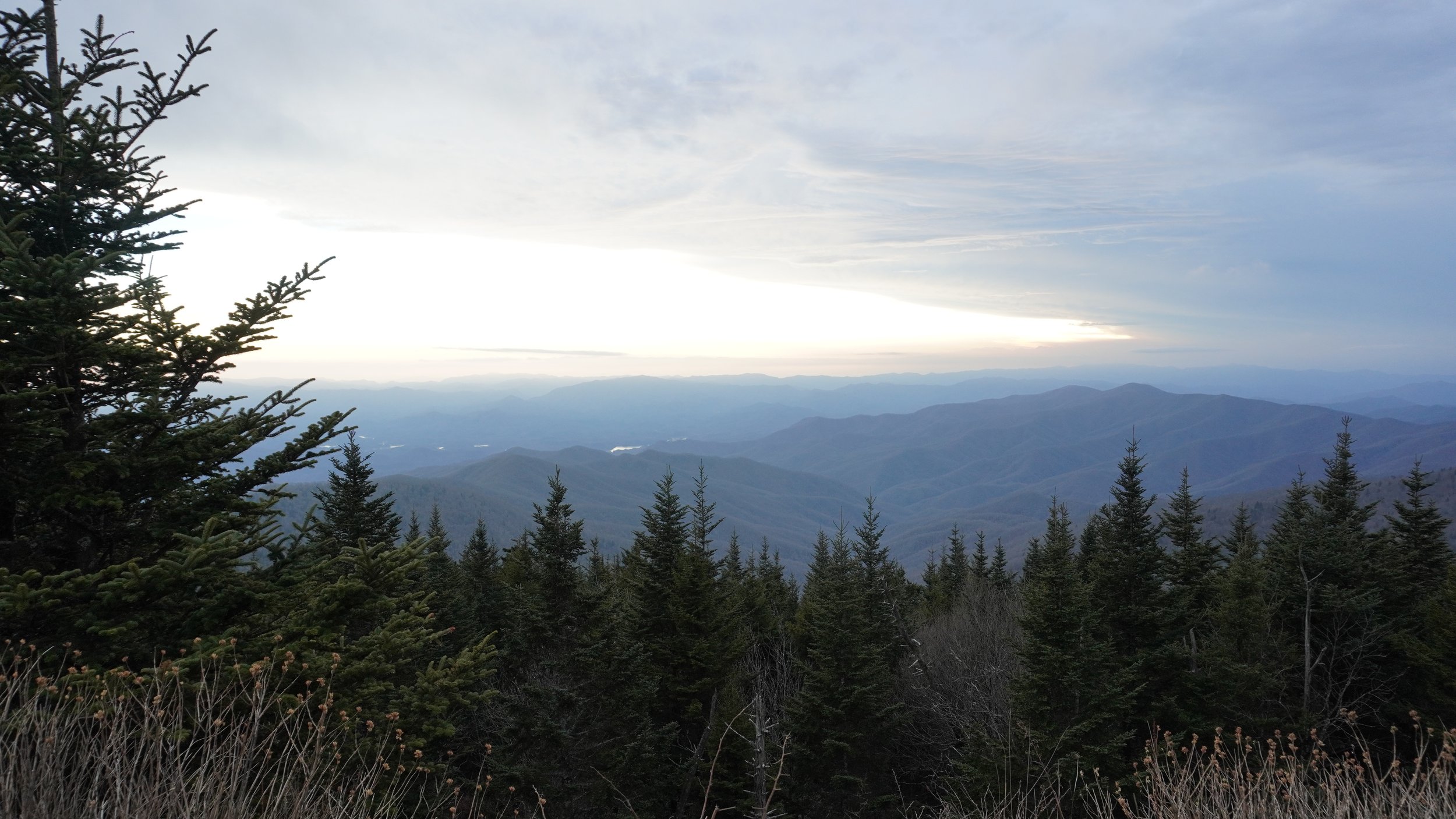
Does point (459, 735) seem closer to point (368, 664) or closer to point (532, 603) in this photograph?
point (532, 603)

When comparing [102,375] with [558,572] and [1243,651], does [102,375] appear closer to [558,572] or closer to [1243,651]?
[558,572]

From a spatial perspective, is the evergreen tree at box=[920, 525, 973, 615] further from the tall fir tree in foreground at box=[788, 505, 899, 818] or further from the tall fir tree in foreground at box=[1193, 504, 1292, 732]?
the tall fir tree in foreground at box=[788, 505, 899, 818]

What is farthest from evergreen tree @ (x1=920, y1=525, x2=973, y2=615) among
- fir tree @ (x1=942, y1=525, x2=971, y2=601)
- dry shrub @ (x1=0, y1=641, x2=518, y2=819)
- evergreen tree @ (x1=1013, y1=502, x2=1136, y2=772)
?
dry shrub @ (x1=0, y1=641, x2=518, y2=819)

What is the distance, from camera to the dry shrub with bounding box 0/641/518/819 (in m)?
3.29

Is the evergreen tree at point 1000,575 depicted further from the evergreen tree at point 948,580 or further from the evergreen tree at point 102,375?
the evergreen tree at point 102,375

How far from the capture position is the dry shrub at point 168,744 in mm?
3287

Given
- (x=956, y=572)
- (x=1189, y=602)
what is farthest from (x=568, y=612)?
(x=956, y=572)

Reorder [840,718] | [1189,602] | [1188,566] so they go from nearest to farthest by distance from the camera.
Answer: [840,718]
[1189,602]
[1188,566]

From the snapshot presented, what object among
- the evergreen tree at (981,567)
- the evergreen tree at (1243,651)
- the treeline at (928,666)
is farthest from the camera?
the evergreen tree at (981,567)

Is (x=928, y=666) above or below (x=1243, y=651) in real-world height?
below

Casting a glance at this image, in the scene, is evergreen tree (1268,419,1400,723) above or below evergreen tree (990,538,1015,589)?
above

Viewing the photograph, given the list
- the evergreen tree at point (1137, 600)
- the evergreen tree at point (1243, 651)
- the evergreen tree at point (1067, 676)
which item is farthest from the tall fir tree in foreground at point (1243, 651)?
the evergreen tree at point (1067, 676)

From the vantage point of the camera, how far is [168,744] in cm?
389

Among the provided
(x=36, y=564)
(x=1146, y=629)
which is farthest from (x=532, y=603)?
(x=1146, y=629)
